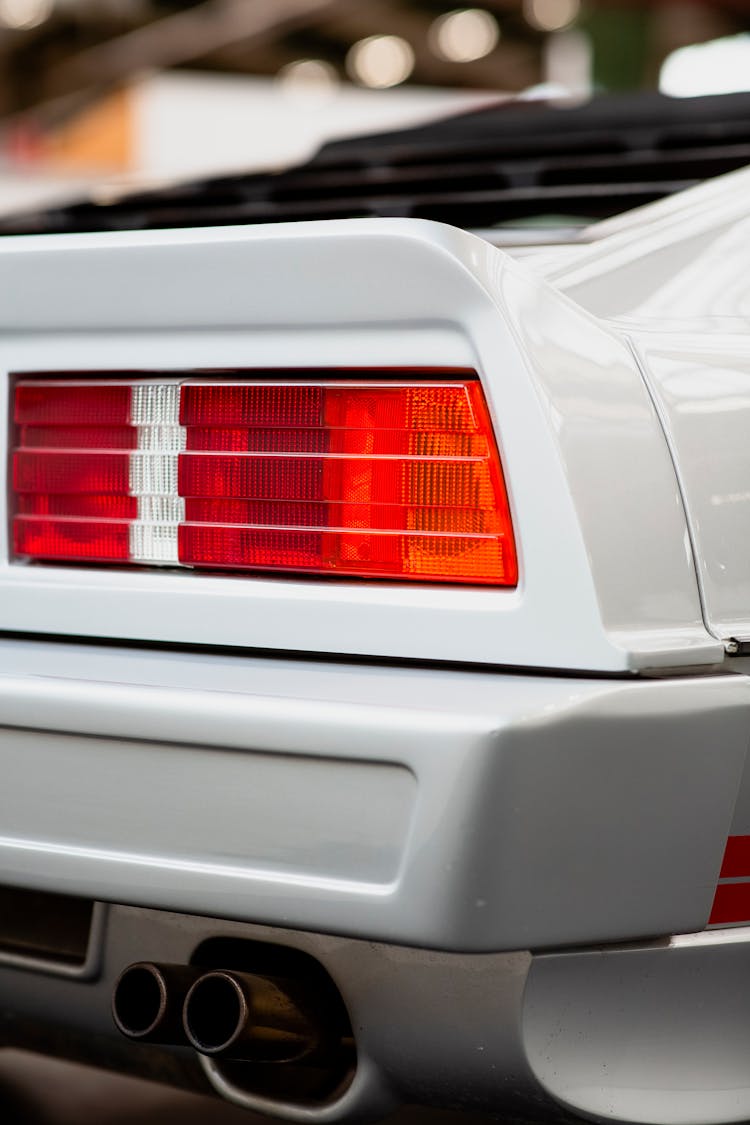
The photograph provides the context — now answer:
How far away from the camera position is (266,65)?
25172mm

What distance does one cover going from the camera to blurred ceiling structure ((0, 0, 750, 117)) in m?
21.1

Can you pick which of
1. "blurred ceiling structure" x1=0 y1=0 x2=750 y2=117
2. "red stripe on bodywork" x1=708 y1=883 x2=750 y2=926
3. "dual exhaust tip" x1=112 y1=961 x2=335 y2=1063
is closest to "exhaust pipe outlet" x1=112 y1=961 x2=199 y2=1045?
"dual exhaust tip" x1=112 y1=961 x2=335 y2=1063

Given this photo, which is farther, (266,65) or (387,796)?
(266,65)

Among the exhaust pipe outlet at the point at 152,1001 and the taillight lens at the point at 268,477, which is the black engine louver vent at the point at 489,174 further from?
the exhaust pipe outlet at the point at 152,1001

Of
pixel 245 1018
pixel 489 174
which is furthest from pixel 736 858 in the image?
pixel 489 174

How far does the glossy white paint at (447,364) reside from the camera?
1.30m

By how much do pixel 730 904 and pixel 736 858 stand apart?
2.0 inches

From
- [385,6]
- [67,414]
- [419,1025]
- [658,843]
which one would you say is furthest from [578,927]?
[385,6]

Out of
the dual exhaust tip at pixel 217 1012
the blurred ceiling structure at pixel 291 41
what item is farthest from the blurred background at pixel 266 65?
the dual exhaust tip at pixel 217 1012

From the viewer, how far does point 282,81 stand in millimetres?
26422

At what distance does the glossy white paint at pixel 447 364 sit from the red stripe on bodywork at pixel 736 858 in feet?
0.62

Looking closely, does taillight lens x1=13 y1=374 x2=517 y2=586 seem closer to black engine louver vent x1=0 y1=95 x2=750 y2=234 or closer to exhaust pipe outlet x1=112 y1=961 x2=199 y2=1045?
exhaust pipe outlet x1=112 y1=961 x2=199 y2=1045

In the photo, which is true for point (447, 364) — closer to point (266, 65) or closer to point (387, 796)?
point (387, 796)

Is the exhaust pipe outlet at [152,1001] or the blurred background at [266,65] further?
the blurred background at [266,65]
